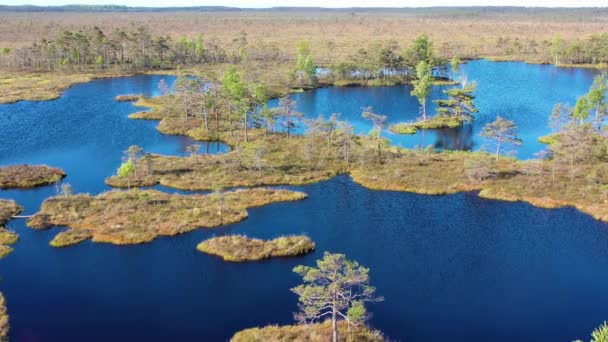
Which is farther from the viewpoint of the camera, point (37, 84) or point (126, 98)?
point (37, 84)

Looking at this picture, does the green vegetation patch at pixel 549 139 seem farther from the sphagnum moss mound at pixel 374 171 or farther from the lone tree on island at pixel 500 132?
the sphagnum moss mound at pixel 374 171

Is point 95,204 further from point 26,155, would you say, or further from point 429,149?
point 429,149

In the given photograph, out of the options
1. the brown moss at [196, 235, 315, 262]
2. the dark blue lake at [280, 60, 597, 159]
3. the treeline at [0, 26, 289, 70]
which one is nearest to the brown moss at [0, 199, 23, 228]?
the brown moss at [196, 235, 315, 262]

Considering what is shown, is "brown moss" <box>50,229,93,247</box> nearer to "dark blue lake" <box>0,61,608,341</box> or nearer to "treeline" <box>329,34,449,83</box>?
"dark blue lake" <box>0,61,608,341</box>

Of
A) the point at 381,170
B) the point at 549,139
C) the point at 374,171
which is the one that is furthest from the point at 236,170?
the point at 549,139

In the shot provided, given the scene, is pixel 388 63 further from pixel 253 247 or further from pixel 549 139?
pixel 253 247

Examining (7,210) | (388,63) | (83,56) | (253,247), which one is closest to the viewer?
(253,247)
